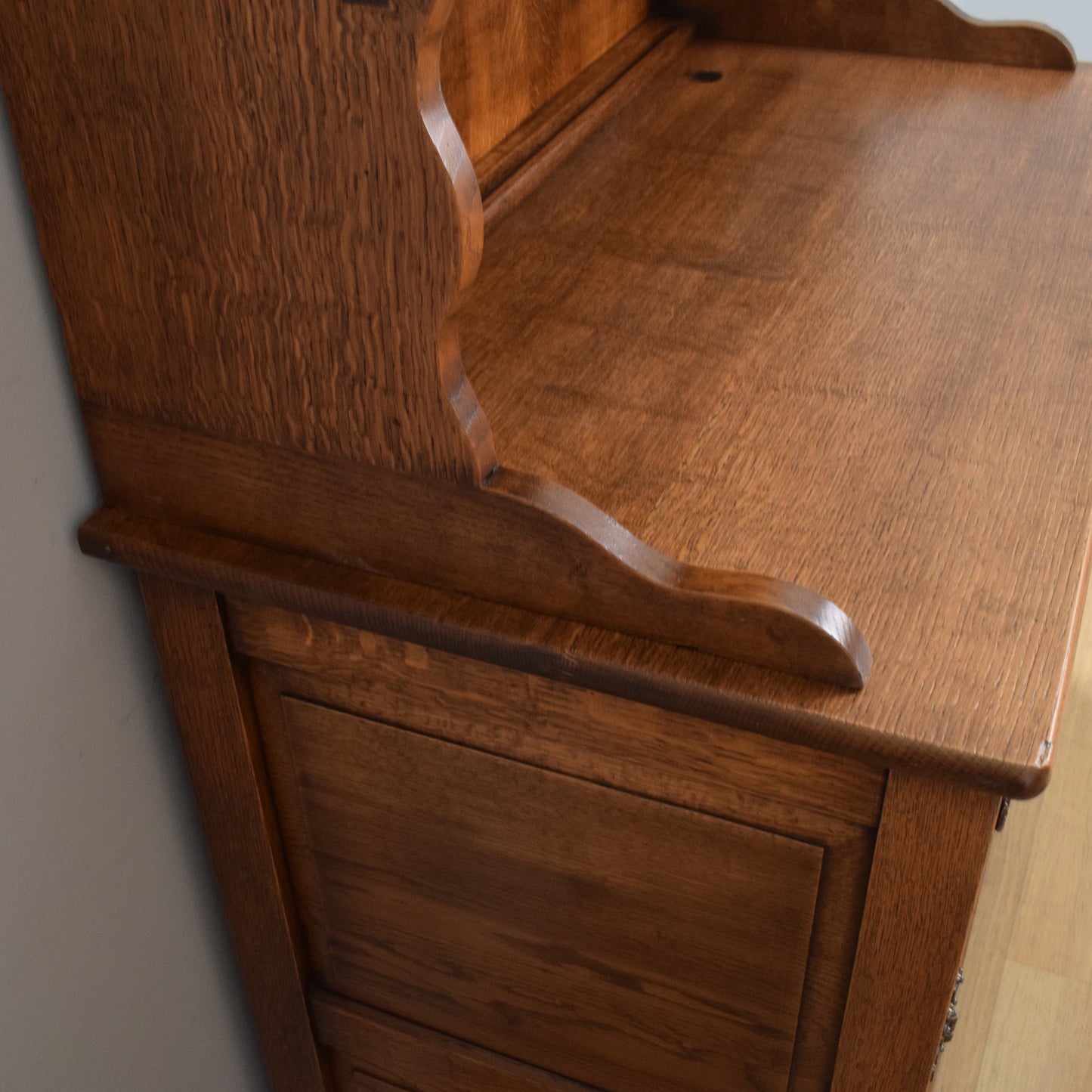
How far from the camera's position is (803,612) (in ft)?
1.87

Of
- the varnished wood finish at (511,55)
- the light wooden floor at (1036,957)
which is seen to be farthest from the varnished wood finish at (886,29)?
the light wooden floor at (1036,957)

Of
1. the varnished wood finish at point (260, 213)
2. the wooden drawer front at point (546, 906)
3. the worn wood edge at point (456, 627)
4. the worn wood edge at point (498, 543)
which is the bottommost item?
the wooden drawer front at point (546, 906)

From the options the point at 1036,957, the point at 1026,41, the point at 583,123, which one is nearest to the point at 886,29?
the point at 1026,41

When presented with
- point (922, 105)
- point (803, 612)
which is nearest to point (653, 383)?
point (803, 612)

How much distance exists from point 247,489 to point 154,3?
0.25 meters

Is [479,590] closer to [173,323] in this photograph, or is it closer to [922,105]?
[173,323]

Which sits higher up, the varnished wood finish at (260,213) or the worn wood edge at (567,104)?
the varnished wood finish at (260,213)

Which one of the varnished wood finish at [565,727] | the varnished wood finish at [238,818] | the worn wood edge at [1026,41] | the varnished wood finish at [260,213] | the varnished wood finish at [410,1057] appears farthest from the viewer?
the worn wood edge at [1026,41]

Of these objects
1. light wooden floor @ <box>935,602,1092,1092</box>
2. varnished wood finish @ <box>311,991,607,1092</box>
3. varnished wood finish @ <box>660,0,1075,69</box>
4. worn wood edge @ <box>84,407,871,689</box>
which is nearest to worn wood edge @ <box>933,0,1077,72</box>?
varnished wood finish @ <box>660,0,1075,69</box>

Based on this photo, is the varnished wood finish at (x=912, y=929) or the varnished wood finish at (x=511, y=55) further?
the varnished wood finish at (x=511, y=55)

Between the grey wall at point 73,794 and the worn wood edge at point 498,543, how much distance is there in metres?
0.05

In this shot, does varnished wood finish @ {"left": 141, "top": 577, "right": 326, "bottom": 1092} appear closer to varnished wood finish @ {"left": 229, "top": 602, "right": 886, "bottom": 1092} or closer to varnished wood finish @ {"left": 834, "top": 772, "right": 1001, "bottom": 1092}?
varnished wood finish @ {"left": 229, "top": 602, "right": 886, "bottom": 1092}

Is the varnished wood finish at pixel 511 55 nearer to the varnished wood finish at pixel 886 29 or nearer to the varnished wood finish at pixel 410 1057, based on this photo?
the varnished wood finish at pixel 886 29

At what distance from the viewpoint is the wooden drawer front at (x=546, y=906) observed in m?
0.71
